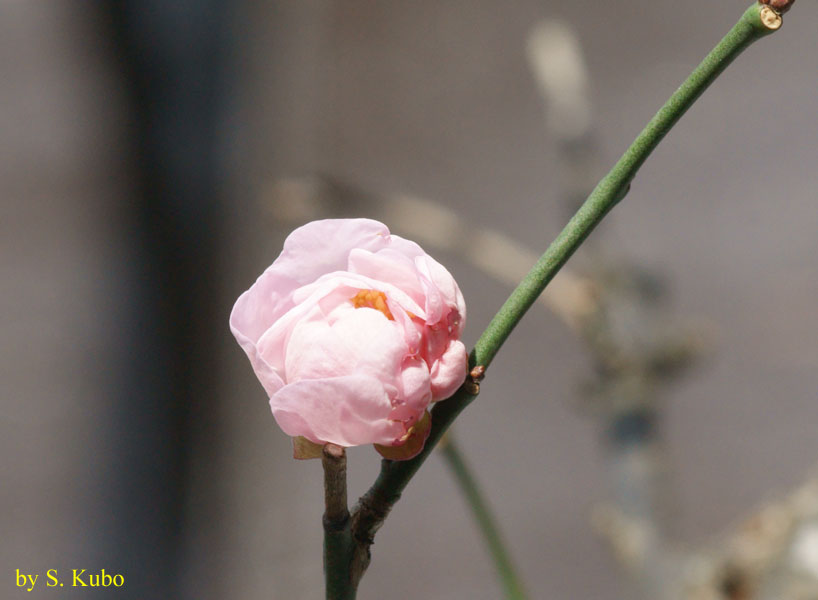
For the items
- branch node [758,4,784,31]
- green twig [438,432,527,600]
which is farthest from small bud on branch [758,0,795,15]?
green twig [438,432,527,600]

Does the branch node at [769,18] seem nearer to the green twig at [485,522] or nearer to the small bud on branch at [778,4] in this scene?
the small bud on branch at [778,4]

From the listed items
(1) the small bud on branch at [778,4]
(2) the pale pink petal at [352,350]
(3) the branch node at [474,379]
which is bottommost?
(3) the branch node at [474,379]

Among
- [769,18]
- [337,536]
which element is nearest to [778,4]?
[769,18]

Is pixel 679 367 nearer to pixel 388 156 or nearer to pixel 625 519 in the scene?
pixel 625 519

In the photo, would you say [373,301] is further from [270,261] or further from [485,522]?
[270,261]

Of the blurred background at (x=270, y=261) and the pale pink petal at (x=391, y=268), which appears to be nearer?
the pale pink petal at (x=391, y=268)

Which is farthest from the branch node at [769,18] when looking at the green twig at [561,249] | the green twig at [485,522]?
the green twig at [485,522]

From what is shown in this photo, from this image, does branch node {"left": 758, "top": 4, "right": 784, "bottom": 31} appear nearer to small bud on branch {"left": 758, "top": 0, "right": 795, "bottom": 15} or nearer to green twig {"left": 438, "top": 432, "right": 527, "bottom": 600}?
small bud on branch {"left": 758, "top": 0, "right": 795, "bottom": 15}

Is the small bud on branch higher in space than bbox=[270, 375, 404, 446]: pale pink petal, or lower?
higher

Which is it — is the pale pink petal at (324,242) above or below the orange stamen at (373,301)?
above
